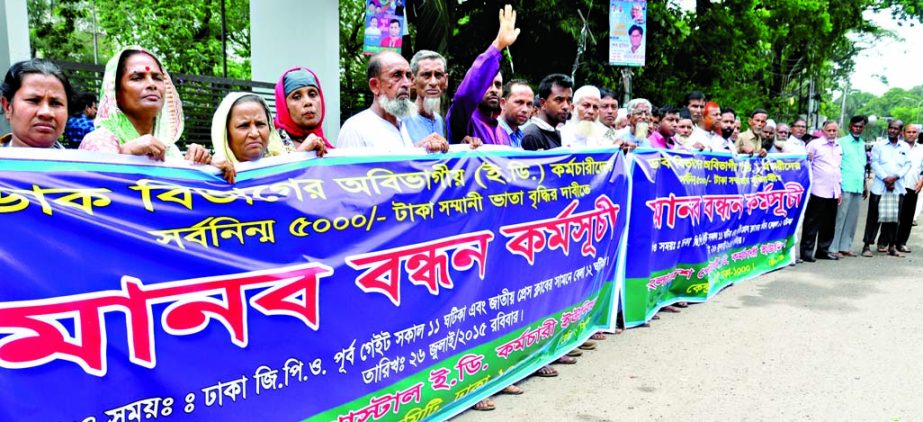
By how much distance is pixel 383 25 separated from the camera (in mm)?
9016

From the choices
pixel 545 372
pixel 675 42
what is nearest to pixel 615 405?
pixel 545 372

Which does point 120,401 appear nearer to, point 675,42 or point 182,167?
point 182,167

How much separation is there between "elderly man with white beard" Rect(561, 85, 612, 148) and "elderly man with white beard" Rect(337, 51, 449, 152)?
145 cm

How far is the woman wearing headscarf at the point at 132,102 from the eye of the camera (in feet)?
8.07

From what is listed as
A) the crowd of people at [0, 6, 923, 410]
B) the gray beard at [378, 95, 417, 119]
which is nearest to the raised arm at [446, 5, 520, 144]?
the crowd of people at [0, 6, 923, 410]

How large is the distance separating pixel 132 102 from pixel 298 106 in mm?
771

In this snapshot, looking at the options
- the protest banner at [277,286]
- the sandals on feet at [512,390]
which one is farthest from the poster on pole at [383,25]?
the sandals on feet at [512,390]

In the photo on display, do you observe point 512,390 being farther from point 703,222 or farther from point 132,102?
point 703,222

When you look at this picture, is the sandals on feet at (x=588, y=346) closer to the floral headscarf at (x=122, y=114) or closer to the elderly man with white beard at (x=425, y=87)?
the elderly man with white beard at (x=425, y=87)

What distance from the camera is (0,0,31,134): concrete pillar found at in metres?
6.40

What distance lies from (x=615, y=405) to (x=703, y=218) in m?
2.53

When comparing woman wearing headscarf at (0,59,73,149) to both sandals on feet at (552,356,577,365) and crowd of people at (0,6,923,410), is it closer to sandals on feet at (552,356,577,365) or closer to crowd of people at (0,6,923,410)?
crowd of people at (0,6,923,410)

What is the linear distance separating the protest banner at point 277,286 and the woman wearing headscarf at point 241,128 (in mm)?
219

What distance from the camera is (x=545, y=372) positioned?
3916mm
